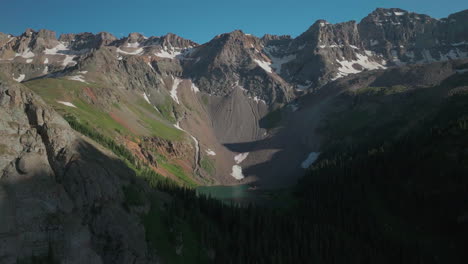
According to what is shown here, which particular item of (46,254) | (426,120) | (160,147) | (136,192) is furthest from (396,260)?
(160,147)

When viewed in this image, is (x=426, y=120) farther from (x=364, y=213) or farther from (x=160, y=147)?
(x=160, y=147)

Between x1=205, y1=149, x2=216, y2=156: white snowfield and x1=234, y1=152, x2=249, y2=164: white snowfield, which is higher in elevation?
x1=205, y1=149, x2=216, y2=156: white snowfield

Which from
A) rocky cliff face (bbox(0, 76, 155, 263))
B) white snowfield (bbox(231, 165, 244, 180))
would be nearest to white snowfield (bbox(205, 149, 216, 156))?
white snowfield (bbox(231, 165, 244, 180))

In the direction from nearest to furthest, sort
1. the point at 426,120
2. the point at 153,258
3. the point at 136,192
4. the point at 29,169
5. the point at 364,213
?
the point at 29,169
the point at 153,258
the point at 136,192
the point at 364,213
the point at 426,120

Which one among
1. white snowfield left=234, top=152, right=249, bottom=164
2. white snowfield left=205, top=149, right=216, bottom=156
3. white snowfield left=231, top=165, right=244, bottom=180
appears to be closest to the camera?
white snowfield left=231, top=165, right=244, bottom=180

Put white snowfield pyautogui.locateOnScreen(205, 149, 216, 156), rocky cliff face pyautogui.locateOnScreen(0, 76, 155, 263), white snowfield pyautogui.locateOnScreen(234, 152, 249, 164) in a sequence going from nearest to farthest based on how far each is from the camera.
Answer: rocky cliff face pyautogui.locateOnScreen(0, 76, 155, 263), white snowfield pyautogui.locateOnScreen(205, 149, 216, 156), white snowfield pyautogui.locateOnScreen(234, 152, 249, 164)

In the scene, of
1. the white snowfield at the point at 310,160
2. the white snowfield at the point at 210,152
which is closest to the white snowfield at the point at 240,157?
the white snowfield at the point at 210,152

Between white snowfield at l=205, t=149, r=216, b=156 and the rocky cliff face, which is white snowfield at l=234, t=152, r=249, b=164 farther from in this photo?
the rocky cliff face

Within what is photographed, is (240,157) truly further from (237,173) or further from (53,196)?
(53,196)
